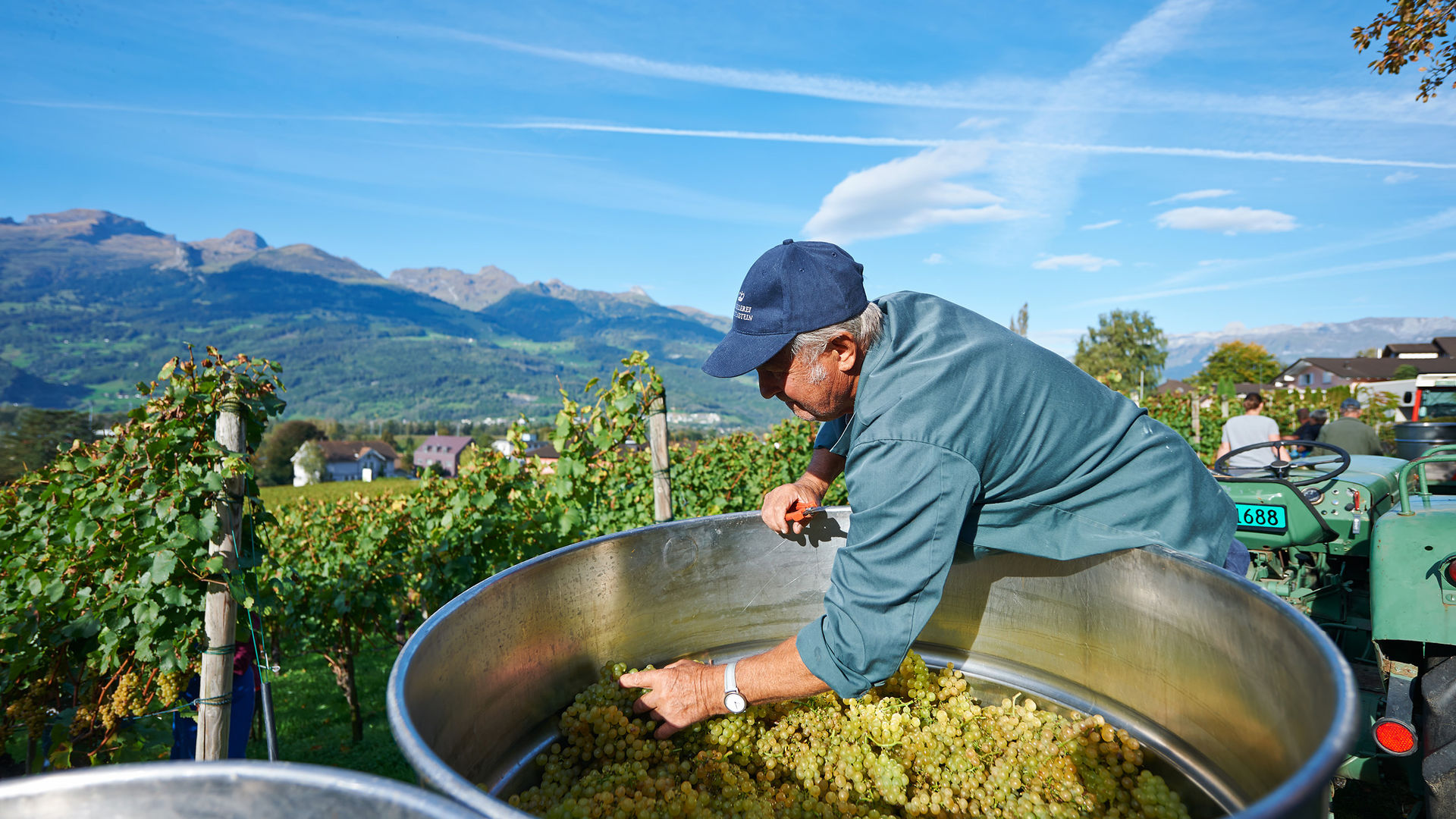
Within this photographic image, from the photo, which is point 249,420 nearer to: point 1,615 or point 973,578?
point 1,615

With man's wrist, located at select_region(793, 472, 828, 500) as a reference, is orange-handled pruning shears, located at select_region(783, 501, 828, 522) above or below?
below

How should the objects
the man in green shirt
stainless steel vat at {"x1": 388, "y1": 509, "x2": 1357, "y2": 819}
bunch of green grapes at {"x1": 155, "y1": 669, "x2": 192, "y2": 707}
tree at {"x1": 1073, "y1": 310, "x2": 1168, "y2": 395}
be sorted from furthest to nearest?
tree at {"x1": 1073, "y1": 310, "x2": 1168, "y2": 395} < the man in green shirt < bunch of green grapes at {"x1": 155, "y1": 669, "x2": 192, "y2": 707} < stainless steel vat at {"x1": 388, "y1": 509, "x2": 1357, "y2": 819}

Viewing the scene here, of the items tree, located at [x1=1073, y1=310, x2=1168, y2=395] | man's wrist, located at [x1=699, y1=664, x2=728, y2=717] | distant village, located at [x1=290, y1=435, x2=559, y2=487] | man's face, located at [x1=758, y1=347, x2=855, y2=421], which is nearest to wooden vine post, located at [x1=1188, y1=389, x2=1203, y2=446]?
man's face, located at [x1=758, y1=347, x2=855, y2=421]

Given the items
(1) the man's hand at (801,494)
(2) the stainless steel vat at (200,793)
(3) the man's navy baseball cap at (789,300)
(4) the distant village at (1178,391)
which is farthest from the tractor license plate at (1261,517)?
(2) the stainless steel vat at (200,793)

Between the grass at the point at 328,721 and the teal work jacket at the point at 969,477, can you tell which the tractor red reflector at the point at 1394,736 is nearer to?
the teal work jacket at the point at 969,477

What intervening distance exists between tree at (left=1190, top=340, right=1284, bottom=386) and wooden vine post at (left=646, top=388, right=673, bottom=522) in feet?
295

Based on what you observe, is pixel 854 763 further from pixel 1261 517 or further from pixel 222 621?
pixel 1261 517

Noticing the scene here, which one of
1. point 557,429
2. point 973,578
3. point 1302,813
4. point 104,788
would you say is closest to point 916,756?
point 973,578

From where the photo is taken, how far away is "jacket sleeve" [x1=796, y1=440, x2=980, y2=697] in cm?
130

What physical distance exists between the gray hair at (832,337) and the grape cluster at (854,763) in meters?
0.80

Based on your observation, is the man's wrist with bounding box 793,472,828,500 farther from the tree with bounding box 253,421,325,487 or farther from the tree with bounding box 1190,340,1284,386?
the tree with bounding box 1190,340,1284,386

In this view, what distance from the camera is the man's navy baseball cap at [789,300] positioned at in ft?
5.01

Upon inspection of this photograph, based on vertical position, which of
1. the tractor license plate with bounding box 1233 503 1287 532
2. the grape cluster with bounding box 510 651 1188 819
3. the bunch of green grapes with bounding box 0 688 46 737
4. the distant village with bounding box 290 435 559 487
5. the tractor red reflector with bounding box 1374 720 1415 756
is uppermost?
the tractor license plate with bounding box 1233 503 1287 532

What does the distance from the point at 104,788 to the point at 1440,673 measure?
346 centimetres
